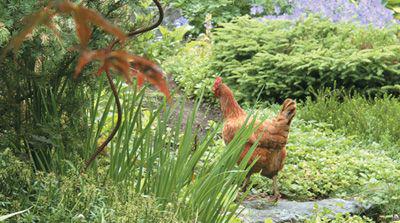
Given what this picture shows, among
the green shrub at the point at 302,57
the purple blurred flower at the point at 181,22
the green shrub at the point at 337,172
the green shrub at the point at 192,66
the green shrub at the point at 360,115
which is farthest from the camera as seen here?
the purple blurred flower at the point at 181,22

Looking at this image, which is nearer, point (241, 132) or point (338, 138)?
point (241, 132)

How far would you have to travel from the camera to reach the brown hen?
510 cm

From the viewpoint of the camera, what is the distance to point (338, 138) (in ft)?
23.7

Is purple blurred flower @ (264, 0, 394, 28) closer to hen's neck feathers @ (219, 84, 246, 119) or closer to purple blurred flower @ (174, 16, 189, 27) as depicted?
purple blurred flower @ (174, 16, 189, 27)

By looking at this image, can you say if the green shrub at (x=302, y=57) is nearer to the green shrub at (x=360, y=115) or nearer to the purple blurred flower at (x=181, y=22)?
the green shrub at (x=360, y=115)

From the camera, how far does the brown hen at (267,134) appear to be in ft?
16.7

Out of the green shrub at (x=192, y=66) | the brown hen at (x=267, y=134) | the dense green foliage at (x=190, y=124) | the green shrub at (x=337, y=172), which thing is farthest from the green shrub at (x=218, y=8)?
the brown hen at (x=267, y=134)

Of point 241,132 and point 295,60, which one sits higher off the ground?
point 241,132

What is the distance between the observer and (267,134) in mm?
5117

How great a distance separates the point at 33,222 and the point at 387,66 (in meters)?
6.76

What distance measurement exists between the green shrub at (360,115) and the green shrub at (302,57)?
36 centimetres

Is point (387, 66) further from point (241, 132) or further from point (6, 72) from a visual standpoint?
point (6, 72)

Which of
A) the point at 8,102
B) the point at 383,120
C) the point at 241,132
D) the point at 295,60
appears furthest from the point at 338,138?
the point at 8,102

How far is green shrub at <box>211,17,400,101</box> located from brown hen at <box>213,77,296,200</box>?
2.80 metres
